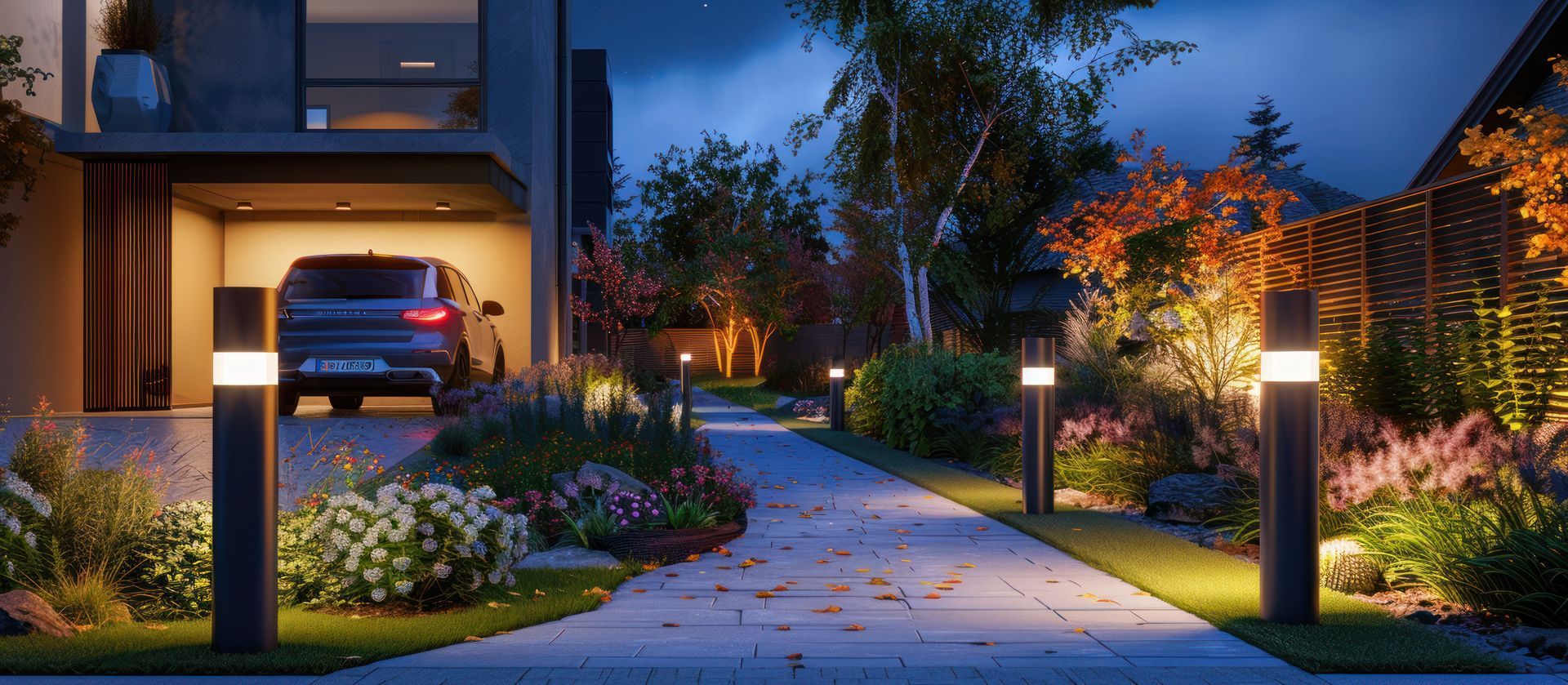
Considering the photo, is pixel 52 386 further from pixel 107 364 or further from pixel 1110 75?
pixel 1110 75

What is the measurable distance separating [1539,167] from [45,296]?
15.1m

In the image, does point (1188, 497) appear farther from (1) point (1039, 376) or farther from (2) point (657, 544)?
(2) point (657, 544)

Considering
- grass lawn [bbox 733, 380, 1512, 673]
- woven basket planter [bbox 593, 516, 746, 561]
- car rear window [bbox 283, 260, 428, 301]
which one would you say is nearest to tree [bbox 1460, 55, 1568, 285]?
grass lawn [bbox 733, 380, 1512, 673]

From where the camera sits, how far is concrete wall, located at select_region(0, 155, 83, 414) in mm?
13125

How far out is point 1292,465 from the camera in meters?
4.48

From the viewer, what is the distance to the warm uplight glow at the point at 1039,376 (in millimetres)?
7973

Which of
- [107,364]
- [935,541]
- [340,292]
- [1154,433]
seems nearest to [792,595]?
[935,541]

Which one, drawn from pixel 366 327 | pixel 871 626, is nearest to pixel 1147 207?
pixel 366 327


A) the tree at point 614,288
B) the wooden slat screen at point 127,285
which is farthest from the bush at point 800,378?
the wooden slat screen at point 127,285

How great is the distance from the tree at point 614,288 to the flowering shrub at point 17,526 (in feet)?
106

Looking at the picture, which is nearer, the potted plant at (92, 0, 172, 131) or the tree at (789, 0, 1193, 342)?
the potted plant at (92, 0, 172, 131)

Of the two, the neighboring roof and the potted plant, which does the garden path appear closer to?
the neighboring roof

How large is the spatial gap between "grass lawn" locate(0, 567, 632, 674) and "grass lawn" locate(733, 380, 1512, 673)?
2.68 m

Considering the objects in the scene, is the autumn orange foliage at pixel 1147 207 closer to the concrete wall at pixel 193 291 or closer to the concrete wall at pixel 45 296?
the concrete wall at pixel 193 291
